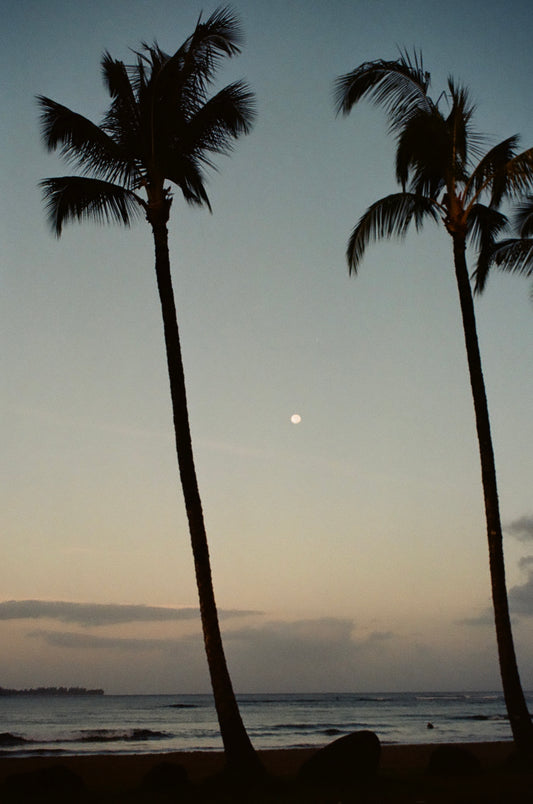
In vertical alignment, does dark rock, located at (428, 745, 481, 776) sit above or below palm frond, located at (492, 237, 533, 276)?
below

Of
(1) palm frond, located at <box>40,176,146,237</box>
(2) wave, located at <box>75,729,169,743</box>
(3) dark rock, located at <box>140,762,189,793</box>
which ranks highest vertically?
(1) palm frond, located at <box>40,176,146,237</box>

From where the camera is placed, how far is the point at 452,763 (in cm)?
1172

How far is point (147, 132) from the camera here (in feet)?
44.8

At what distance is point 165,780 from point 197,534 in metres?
3.63

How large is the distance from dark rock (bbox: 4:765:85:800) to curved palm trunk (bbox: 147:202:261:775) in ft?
7.43

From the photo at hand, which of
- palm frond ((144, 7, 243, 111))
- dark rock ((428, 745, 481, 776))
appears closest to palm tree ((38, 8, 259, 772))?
palm frond ((144, 7, 243, 111))

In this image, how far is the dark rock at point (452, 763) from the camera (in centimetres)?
1154

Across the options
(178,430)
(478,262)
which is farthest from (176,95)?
(478,262)

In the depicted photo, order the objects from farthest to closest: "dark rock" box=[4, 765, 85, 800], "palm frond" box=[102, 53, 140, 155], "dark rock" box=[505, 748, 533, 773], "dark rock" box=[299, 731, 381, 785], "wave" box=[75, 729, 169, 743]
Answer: "wave" box=[75, 729, 169, 743] → "palm frond" box=[102, 53, 140, 155] → "dark rock" box=[505, 748, 533, 773] → "dark rock" box=[299, 731, 381, 785] → "dark rock" box=[4, 765, 85, 800]

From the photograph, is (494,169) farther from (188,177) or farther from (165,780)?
(165,780)

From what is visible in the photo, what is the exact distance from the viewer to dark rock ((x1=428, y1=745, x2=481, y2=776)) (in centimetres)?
1154

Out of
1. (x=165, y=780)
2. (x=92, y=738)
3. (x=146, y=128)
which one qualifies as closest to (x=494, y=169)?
(x=146, y=128)

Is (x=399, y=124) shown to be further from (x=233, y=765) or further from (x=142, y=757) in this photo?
(x=142, y=757)

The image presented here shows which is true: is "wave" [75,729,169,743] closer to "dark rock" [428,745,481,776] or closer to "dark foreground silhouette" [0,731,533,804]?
"dark foreground silhouette" [0,731,533,804]
